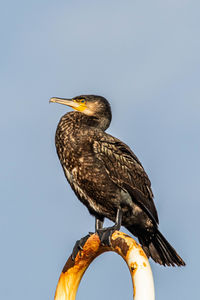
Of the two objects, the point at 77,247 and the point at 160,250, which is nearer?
the point at 77,247

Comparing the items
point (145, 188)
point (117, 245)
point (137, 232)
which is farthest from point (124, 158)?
point (117, 245)

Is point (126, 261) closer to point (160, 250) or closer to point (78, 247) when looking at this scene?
point (78, 247)

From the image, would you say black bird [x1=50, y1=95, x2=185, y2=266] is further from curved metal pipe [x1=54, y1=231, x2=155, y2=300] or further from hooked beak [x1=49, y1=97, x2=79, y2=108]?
curved metal pipe [x1=54, y1=231, x2=155, y2=300]

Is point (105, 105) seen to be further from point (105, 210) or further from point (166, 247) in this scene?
point (166, 247)

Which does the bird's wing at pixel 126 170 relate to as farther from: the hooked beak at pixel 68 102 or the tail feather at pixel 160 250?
the hooked beak at pixel 68 102

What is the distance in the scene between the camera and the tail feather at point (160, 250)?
258 inches

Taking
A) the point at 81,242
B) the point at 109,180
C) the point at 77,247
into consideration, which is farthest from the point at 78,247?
the point at 109,180

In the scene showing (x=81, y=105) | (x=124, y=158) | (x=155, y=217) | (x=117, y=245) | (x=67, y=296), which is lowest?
(x=67, y=296)

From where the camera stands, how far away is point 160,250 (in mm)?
6691

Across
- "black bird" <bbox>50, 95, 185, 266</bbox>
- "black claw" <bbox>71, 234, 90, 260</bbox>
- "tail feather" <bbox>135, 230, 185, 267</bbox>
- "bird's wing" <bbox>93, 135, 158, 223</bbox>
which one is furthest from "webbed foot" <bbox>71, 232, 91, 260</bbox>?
"tail feather" <bbox>135, 230, 185, 267</bbox>

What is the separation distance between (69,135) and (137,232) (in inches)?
52.5

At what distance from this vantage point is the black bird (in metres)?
6.48

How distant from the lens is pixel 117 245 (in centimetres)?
466

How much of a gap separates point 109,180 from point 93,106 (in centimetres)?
104
